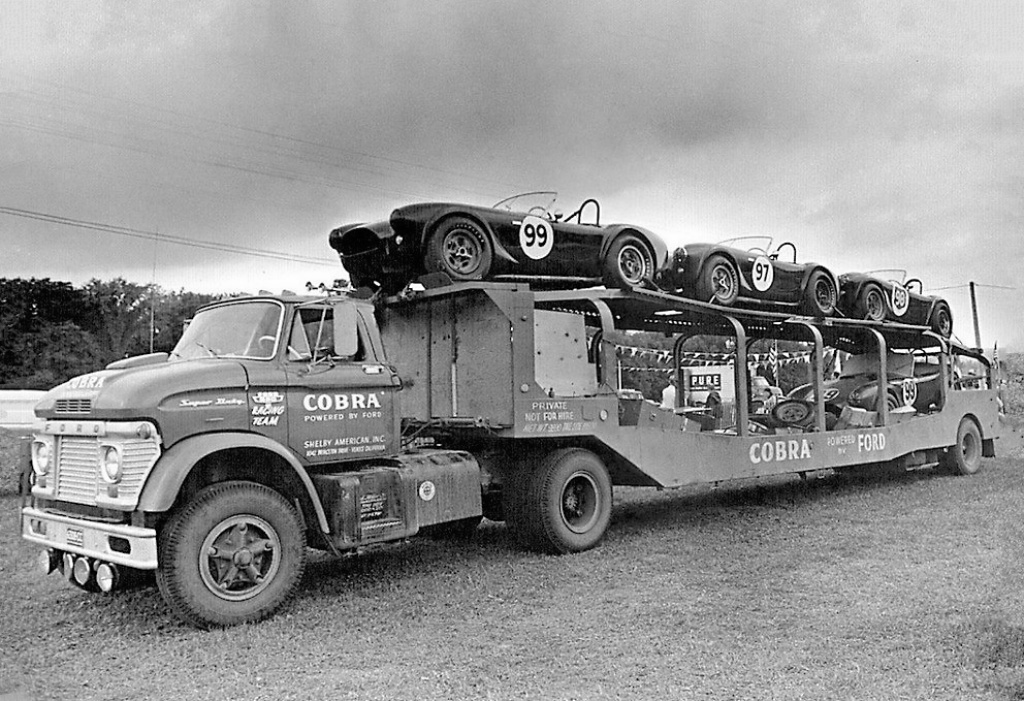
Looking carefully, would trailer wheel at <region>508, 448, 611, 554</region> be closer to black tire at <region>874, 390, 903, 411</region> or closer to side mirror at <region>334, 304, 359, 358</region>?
side mirror at <region>334, 304, 359, 358</region>

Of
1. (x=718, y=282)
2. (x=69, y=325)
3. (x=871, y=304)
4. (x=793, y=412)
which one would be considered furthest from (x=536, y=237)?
(x=69, y=325)

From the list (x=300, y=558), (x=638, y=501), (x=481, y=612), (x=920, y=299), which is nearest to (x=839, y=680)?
(x=481, y=612)

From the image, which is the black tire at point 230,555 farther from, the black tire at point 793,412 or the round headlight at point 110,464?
the black tire at point 793,412

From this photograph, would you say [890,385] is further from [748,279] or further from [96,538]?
[96,538]

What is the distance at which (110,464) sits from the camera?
20.0ft

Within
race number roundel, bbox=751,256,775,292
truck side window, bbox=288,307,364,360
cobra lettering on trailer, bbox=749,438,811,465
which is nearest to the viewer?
truck side window, bbox=288,307,364,360

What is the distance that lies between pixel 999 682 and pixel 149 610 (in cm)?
532

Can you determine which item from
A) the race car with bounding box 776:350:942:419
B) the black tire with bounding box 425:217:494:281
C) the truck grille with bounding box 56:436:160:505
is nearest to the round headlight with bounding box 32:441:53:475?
the truck grille with bounding box 56:436:160:505

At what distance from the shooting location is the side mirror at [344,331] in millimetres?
6883

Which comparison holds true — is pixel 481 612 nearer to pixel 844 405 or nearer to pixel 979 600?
pixel 979 600

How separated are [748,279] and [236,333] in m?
6.44

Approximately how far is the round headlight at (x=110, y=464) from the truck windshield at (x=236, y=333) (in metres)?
1.02

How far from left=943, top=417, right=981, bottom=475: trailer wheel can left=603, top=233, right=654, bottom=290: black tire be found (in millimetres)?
7418

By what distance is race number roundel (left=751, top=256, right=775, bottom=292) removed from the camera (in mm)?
11344
